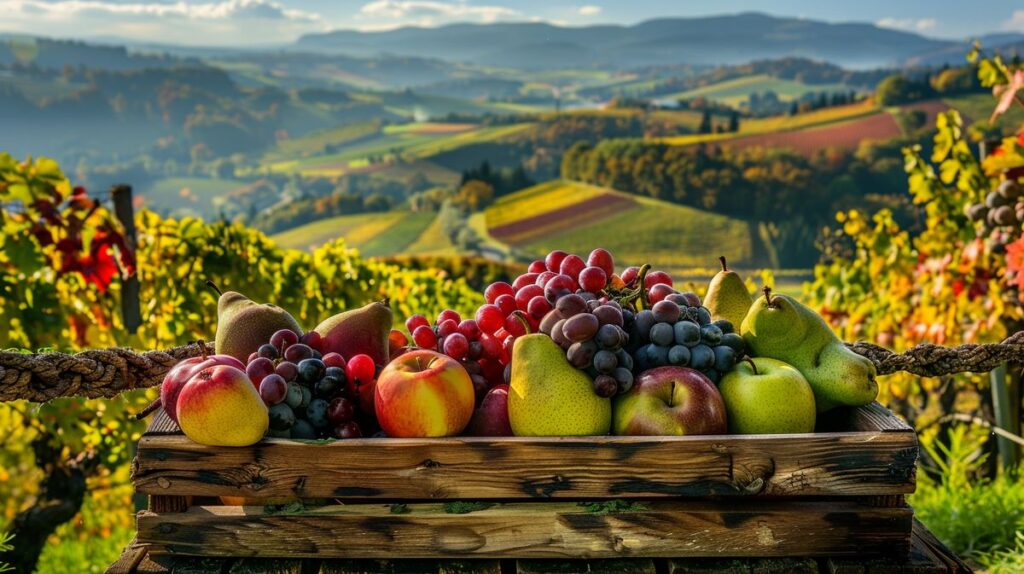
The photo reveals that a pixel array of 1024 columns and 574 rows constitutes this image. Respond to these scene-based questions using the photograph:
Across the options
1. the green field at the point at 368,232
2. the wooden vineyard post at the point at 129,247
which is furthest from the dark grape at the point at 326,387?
the green field at the point at 368,232

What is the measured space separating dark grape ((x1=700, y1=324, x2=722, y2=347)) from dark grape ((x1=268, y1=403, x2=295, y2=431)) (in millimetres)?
861

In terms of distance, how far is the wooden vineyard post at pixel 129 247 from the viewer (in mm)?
4246

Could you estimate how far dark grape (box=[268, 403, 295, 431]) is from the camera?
1863 mm

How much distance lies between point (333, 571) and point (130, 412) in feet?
9.63

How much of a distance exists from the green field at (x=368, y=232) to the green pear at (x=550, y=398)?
32.2 metres

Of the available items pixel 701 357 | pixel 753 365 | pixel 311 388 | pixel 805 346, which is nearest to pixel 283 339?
pixel 311 388

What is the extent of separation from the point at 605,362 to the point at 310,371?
1.97ft

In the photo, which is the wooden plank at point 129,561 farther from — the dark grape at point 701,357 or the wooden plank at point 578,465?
the dark grape at point 701,357

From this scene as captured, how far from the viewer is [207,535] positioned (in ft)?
5.97

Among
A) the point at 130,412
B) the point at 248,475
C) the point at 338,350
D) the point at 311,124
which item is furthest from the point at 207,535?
the point at 311,124

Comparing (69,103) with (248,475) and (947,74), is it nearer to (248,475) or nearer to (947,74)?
(947,74)

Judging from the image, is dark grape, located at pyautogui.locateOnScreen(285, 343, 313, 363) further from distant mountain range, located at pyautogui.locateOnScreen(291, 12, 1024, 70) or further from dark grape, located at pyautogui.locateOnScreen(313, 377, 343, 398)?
distant mountain range, located at pyautogui.locateOnScreen(291, 12, 1024, 70)

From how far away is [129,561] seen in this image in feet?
6.33

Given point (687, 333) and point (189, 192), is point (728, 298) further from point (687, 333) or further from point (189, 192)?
point (189, 192)
